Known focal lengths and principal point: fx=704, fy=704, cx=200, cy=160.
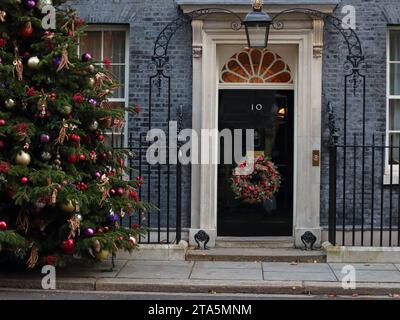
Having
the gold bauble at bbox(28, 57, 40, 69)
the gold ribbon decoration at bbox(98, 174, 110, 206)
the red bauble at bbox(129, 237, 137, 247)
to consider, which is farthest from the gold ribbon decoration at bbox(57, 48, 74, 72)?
the red bauble at bbox(129, 237, 137, 247)

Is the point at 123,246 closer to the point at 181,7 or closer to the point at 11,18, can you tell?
the point at 11,18

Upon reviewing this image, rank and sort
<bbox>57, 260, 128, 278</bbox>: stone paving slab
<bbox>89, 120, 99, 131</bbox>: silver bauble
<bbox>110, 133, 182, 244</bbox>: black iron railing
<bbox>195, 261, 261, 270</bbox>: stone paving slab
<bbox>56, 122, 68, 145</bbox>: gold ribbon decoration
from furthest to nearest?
<bbox>110, 133, 182, 244</bbox>: black iron railing → <bbox>195, 261, 261, 270</bbox>: stone paving slab → <bbox>57, 260, 128, 278</bbox>: stone paving slab → <bbox>89, 120, 99, 131</bbox>: silver bauble → <bbox>56, 122, 68, 145</bbox>: gold ribbon decoration

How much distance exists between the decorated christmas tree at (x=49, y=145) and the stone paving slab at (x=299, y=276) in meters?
1.92

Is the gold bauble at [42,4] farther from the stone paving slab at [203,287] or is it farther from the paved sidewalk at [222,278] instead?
the stone paving slab at [203,287]

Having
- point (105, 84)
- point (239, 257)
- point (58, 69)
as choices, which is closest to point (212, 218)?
point (239, 257)

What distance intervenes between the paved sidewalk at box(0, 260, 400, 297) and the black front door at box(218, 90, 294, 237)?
1398 mm

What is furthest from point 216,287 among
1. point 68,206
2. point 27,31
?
point 27,31

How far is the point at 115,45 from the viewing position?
11.4 metres

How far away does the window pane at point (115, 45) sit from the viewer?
11.4 meters

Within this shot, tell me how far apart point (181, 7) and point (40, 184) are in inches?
156

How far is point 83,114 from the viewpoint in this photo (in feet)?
28.9

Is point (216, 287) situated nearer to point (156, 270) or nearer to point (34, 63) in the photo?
point (156, 270)

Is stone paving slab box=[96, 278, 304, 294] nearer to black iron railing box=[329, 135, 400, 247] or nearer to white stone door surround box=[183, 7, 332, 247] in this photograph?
white stone door surround box=[183, 7, 332, 247]

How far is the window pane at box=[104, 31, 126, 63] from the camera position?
11352 mm
